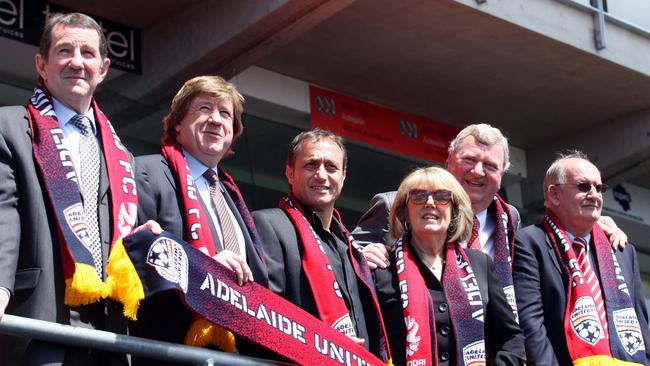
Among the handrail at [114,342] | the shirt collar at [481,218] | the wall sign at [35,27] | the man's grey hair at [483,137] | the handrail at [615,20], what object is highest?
the handrail at [615,20]

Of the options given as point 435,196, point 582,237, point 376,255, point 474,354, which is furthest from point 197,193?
point 582,237

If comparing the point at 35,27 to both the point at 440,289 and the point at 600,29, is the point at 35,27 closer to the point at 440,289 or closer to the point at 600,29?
the point at 600,29

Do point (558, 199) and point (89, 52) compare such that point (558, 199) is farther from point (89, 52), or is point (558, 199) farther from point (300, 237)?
point (89, 52)

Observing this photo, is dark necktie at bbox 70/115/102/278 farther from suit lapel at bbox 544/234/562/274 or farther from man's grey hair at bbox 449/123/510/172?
suit lapel at bbox 544/234/562/274

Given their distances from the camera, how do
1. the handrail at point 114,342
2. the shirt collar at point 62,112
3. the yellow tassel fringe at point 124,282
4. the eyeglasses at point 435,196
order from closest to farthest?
the handrail at point 114,342, the yellow tassel fringe at point 124,282, the shirt collar at point 62,112, the eyeglasses at point 435,196

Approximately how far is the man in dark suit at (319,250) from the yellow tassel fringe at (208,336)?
1.25 feet

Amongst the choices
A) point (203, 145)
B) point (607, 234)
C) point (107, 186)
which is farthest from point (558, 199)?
point (107, 186)

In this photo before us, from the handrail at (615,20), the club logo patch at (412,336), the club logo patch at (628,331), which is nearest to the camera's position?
the club logo patch at (412,336)

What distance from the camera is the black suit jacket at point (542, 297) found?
509 centimetres

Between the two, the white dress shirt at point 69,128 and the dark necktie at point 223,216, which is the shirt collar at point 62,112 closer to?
the white dress shirt at point 69,128


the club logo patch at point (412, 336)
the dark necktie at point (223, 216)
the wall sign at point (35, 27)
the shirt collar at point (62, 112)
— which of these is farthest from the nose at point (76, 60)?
the wall sign at point (35, 27)

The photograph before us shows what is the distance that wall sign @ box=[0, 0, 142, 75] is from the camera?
971 centimetres

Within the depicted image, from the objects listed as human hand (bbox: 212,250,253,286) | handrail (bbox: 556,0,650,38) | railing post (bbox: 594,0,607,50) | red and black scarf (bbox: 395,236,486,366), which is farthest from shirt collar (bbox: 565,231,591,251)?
railing post (bbox: 594,0,607,50)

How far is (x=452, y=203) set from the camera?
16.5 feet
